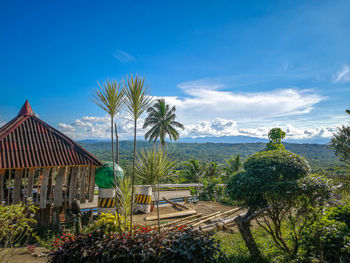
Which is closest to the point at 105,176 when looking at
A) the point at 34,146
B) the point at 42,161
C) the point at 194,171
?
the point at 42,161

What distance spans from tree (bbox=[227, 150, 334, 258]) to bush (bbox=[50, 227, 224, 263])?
1.49 meters

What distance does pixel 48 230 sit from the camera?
7703 millimetres

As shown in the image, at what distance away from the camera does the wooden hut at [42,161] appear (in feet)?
24.1

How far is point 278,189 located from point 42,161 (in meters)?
7.83

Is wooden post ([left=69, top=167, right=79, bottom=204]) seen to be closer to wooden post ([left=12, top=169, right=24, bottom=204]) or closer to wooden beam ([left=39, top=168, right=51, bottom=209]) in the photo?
wooden beam ([left=39, top=168, right=51, bottom=209])

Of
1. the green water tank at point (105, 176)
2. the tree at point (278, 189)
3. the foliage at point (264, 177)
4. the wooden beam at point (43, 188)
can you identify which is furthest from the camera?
the green water tank at point (105, 176)

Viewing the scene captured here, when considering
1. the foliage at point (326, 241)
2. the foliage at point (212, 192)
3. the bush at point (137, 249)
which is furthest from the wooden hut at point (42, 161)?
the foliage at point (212, 192)

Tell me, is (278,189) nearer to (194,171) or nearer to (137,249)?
(137,249)

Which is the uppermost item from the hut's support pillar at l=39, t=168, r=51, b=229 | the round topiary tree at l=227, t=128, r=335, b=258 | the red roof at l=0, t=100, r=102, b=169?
the red roof at l=0, t=100, r=102, b=169

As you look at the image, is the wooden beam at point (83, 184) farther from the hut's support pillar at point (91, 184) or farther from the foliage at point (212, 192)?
the foliage at point (212, 192)

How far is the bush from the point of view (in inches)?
144

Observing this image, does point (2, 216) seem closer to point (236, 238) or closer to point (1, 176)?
point (1, 176)

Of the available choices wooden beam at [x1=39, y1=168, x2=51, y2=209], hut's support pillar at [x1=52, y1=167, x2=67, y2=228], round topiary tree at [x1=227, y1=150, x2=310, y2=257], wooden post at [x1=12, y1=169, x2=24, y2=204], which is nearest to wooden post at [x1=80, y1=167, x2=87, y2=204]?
hut's support pillar at [x1=52, y1=167, x2=67, y2=228]

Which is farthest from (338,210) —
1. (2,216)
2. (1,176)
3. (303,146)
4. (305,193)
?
(303,146)
